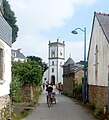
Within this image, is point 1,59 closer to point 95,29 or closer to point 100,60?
point 100,60

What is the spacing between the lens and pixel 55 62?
10106cm

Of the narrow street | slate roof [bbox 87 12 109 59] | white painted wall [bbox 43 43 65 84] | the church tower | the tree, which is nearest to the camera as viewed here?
the narrow street

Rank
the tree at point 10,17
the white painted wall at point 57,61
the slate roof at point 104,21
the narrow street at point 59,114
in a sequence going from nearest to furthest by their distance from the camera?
the narrow street at point 59,114 < the slate roof at point 104,21 < the tree at point 10,17 < the white painted wall at point 57,61

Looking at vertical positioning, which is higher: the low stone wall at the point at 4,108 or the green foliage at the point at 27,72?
the green foliage at the point at 27,72

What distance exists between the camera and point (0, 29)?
12.0 m

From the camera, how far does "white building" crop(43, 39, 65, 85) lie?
10019 cm

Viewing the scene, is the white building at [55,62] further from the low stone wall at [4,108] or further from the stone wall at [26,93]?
the low stone wall at [4,108]

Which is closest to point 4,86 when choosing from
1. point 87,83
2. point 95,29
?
point 95,29

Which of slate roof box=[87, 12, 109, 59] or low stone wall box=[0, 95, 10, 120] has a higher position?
slate roof box=[87, 12, 109, 59]

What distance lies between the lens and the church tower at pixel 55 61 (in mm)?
100188

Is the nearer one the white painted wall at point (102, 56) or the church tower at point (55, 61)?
the white painted wall at point (102, 56)

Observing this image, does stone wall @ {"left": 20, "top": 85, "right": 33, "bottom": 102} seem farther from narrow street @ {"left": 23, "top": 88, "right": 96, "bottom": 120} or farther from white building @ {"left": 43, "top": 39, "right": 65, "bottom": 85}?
white building @ {"left": 43, "top": 39, "right": 65, "bottom": 85}

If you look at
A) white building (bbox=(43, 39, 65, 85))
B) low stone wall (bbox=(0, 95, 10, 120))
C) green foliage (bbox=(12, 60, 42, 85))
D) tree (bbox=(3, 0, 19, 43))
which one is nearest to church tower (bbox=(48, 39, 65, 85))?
white building (bbox=(43, 39, 65, 85))

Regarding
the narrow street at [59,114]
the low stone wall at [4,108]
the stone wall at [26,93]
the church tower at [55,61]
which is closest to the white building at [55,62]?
Answer: the church tower at [55,61]
